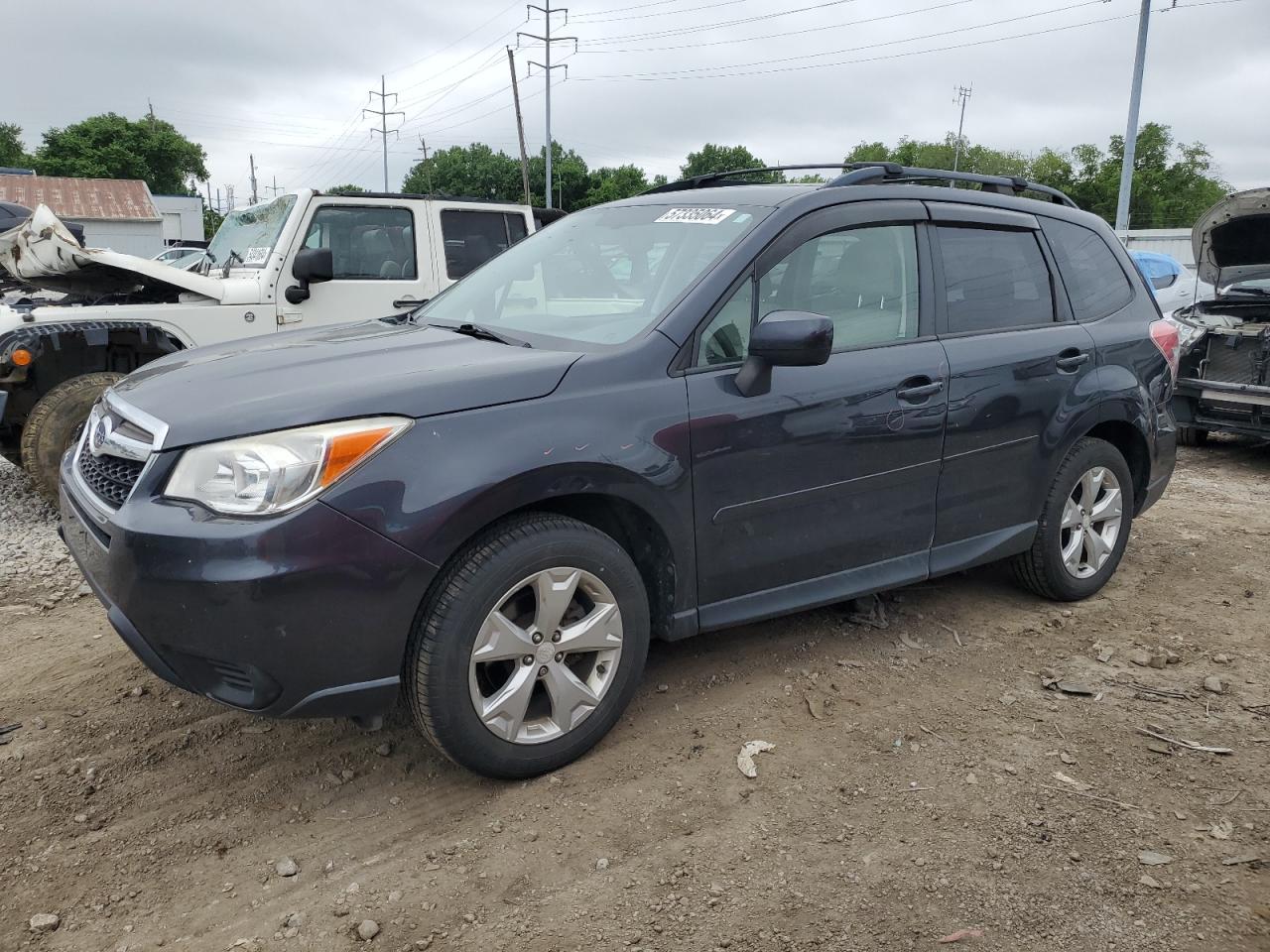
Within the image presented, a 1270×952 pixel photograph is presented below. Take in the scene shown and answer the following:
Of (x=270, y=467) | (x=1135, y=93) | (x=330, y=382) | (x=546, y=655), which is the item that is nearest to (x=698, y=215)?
(x=330, y=382)

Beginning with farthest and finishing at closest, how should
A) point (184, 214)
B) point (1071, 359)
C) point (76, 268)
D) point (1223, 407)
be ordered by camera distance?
point (184, 214) → point (1223, 407) → point (76, 268) → point (1071, 359)

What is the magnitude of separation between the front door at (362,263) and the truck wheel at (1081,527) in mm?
4076

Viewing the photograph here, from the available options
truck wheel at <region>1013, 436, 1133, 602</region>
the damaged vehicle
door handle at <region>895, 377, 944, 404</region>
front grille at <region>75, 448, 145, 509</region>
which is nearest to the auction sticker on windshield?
door handle at <region>895, 377, 944, 404</region>

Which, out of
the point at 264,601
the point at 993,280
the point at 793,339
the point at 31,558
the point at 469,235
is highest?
the point at 469,235

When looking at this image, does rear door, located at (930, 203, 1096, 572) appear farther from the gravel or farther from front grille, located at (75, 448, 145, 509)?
the gravel

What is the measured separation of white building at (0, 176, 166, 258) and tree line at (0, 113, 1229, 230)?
13897 millimetres

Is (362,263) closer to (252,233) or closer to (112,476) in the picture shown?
(252,233)

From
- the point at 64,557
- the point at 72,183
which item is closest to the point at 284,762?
the point at 64,557

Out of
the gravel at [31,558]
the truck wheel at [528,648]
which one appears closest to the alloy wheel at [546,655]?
the truck wheel at [528,648]

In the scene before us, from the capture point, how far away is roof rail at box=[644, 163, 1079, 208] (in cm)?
356

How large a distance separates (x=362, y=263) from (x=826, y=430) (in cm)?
432

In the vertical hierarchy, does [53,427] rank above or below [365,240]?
below

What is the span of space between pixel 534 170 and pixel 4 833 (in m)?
69.3

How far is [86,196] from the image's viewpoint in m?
45.4
